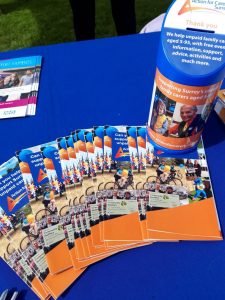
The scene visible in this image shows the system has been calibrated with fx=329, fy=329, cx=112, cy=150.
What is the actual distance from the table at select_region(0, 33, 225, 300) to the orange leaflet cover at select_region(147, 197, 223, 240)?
0.05 feet

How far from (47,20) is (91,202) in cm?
173

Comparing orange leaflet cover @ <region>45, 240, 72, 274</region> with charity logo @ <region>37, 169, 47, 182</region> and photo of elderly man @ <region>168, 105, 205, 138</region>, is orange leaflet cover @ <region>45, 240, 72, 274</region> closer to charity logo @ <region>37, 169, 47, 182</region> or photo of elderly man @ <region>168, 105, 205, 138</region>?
charity logo @ <region>37, 169, 47, 182</region>

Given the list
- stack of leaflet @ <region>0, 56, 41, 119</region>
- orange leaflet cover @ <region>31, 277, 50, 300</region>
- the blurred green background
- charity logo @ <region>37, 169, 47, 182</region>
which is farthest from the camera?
the blurred green background

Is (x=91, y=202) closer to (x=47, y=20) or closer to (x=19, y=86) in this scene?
(x=19, y=86)

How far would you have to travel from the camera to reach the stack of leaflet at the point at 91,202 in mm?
531

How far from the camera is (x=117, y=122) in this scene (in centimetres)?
70

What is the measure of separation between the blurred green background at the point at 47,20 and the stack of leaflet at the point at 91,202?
1.41 m

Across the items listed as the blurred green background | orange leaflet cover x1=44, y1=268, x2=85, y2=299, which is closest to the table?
orange leaflet cover x1=44, y1=268, x2=85, y2=299

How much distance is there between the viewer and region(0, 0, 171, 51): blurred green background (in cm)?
192

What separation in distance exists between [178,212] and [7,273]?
296 millimetres

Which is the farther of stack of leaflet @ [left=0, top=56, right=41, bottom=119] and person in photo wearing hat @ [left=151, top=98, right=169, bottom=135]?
stack of leaflet @ [left=0, top=56, right=41, bottom=119]

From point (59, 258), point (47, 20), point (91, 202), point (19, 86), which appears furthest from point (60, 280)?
point (47, 20)

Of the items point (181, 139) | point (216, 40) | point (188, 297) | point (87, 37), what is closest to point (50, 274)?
point (188, 297)

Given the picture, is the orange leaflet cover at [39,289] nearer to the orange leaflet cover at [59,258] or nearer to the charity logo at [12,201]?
the orange leaflet cover at [59,258]
